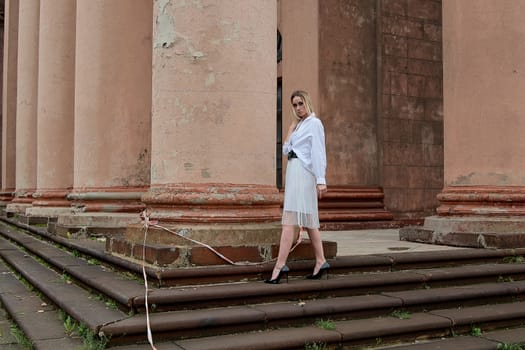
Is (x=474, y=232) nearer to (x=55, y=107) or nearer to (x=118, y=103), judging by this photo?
(x=118, y=103)

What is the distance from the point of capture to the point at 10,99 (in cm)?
2191

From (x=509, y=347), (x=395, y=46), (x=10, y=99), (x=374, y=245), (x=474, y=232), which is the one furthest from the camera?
(x=10, y=99)

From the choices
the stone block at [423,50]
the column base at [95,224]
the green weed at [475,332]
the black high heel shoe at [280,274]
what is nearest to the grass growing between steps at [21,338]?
the black high heel shoe at [280,274]

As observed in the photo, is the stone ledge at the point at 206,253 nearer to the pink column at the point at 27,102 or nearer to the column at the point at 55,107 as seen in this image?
the column at the point at 55,107

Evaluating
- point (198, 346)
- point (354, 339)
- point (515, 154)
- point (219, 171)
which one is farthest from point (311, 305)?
point (515, 154)

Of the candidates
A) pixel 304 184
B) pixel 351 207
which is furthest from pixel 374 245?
pixel 351 207

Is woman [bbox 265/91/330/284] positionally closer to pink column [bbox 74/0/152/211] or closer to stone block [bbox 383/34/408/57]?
pink column [bbox 74/0/152/211]

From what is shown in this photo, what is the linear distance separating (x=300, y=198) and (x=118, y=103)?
556cm

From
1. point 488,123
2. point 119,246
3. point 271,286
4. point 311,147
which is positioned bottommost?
point 271,286

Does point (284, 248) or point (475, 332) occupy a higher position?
point (284, 248)

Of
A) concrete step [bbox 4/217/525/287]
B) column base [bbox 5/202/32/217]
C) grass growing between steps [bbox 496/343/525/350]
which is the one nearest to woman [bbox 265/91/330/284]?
concrete step [bbox 4/217/525/287]

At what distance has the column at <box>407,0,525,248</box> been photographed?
8.34m

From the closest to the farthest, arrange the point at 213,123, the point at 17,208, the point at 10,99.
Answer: the point at 213,123 < the point at 17,208 < the point at 10,99

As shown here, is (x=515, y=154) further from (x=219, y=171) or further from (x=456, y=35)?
(x=219, y=171)
